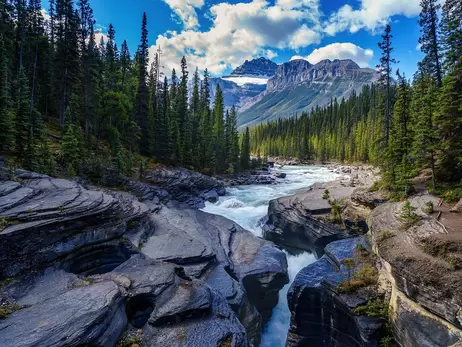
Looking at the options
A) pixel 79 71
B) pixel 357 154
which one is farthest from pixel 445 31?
pixel 357 154

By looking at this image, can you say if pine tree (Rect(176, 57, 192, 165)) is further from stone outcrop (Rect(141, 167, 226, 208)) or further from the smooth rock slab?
the smooth rock slab

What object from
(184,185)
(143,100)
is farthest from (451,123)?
(143,100)

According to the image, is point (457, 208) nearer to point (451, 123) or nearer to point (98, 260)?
point (451, 123)

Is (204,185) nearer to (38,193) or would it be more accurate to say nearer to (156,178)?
(156,178)

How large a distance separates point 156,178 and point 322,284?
23835 mm

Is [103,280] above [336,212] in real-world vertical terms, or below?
below

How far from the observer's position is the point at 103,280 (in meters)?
9.12

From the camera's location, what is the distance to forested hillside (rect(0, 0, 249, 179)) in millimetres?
21109

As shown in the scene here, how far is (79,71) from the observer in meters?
31.4

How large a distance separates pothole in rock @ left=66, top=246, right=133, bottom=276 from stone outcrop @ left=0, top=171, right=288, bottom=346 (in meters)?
0.04

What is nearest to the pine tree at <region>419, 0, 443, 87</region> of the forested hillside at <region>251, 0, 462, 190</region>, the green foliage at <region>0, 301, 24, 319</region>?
the forested hillside at <region>251, 0, 462, 190</region>

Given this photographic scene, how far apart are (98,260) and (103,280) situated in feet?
7.91

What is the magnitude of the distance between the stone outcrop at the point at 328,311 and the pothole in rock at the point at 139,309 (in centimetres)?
723

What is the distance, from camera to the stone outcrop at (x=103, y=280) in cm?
700
